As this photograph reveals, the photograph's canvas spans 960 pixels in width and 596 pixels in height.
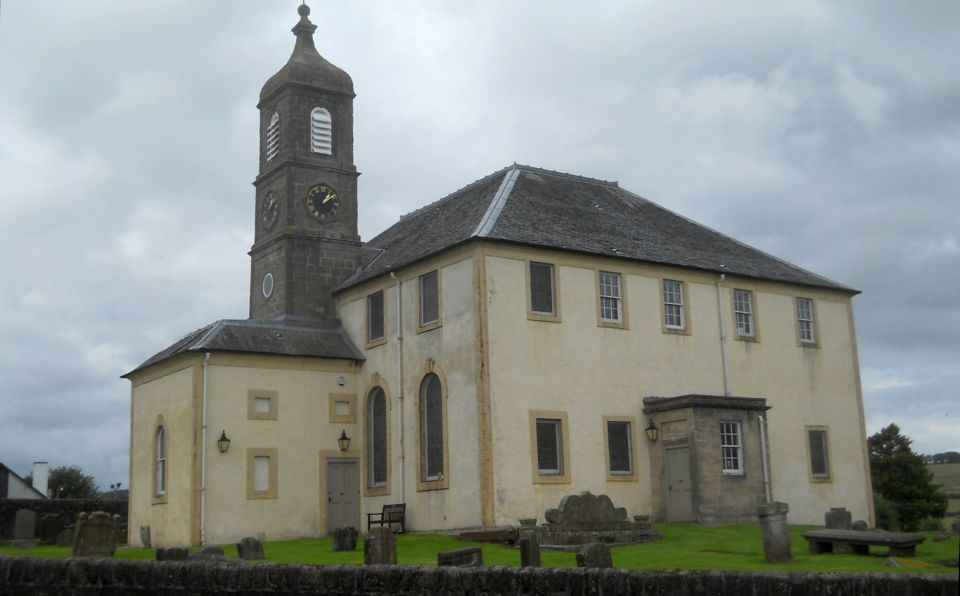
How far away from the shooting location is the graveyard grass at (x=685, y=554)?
1958 cm

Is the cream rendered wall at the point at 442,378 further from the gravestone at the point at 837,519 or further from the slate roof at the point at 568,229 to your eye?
the gravestone at the point at 837,519

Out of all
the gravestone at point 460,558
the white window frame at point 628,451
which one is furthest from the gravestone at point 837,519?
the gravestone at point 460,558

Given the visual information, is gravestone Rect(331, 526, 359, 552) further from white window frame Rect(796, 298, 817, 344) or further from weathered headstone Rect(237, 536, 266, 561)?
white window frame Rect(796, 298, 817, 344)

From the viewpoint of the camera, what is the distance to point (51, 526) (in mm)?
44438

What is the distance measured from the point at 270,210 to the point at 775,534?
87.2 feet

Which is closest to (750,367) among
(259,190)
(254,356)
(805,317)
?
(805,317)

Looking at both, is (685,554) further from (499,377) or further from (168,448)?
(168,448)

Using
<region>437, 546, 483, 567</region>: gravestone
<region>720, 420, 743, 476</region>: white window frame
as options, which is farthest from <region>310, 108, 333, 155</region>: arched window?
<region>437, 546, 483, 567</region>: gravestone

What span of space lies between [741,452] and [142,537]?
781 inches

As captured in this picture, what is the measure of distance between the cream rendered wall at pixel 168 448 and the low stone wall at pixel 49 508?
818 cm

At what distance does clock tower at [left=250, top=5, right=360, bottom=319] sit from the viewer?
133 ft

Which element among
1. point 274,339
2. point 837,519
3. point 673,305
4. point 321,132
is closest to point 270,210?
point 321,132

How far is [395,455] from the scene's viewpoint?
3544 centimetres

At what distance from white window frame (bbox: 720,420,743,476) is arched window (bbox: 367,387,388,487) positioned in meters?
10.9
